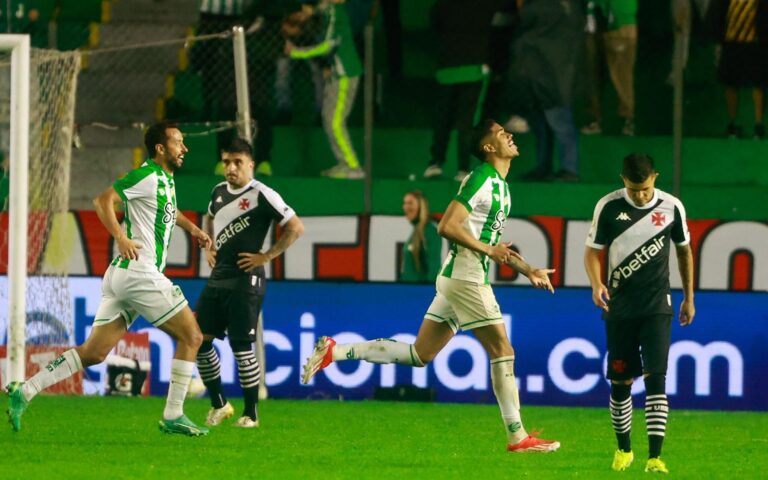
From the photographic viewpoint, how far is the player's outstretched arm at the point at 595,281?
9.39 meters

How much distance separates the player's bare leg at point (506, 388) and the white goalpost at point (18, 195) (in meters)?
3.60

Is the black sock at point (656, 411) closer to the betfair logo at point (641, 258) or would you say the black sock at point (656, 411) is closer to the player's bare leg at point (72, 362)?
the betfair logo at point (641, 258)

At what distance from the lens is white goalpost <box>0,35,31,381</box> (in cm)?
1184

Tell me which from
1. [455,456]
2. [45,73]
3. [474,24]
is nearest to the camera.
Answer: [455,456]

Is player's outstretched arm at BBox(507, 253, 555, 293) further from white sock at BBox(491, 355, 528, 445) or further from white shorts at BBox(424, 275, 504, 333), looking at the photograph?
white sock at BBox(491, 355, 528, 445)

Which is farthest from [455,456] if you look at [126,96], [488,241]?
[126,96]

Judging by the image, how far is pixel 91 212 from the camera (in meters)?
14.8

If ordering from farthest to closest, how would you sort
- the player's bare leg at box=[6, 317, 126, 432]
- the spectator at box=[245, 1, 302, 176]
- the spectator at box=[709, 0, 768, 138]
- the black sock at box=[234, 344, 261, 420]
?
the spectator at box=[709, 0, 768, 138], the spectator at box=[245, 1, 302, 176], the black sock at box=[234, 344, 261, 420], the player's bare leg at box=[6, 317, 126, 432]

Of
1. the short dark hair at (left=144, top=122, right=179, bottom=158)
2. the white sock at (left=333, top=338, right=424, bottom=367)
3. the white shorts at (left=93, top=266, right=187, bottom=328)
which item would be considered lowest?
the white sock at (left=333, top=338, right=424, bottom=367)

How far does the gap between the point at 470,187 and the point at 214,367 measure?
2762mm

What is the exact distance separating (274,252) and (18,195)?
193 cm

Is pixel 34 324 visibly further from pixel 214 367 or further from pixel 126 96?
pixel 126 96

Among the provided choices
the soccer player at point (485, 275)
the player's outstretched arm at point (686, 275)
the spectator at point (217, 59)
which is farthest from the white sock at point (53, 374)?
the spectator at point (217, 59)

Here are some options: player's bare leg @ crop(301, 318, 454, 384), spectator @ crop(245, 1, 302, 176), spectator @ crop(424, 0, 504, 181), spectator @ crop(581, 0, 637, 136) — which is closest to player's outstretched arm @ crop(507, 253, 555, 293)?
player's bare leg @ crop(301, 318, 454, 384)
